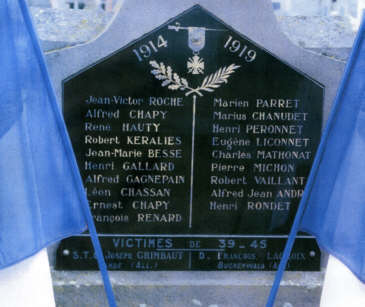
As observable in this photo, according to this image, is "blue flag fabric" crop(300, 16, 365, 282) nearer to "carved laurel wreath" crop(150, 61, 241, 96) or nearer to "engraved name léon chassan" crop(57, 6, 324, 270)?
"engraved name léon chassan" crop(57, 6, 324, 270)

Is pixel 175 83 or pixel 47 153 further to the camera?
pixel 175 83

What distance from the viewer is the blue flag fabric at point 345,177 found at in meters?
2.17

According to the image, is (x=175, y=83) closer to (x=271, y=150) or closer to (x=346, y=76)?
(x=271, y=150)

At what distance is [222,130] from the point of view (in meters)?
3.17

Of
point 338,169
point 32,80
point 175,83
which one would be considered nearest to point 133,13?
point 175,83

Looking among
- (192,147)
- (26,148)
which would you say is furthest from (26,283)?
(192,147)

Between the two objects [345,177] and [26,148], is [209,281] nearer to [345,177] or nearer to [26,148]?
[345,177]

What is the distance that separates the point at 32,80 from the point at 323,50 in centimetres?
199

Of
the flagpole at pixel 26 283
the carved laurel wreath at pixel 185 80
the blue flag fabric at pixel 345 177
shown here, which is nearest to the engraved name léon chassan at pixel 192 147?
the carved laurel wreath at pixel 185 80

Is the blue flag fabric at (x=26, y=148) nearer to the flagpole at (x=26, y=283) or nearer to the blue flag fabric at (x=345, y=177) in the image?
the flagpole at (x=26, y=283)

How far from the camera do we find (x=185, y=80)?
3115mm

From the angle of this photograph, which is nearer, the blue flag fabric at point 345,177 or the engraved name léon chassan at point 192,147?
the blue flag fabric at point 345,177

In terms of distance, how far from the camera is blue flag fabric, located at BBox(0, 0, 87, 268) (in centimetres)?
210

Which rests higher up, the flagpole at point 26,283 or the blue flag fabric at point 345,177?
the blue flag fabric at point 345,177
